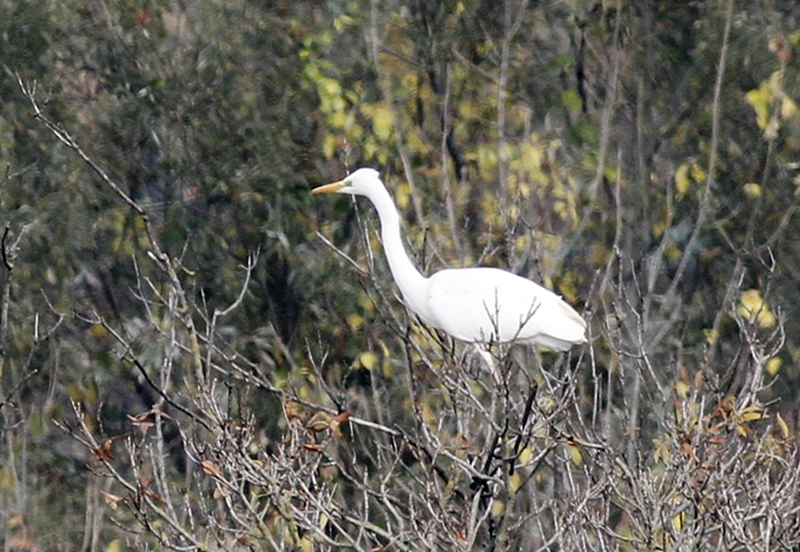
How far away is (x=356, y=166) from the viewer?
6.41m

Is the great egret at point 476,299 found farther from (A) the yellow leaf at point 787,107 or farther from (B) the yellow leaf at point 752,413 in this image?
(A) the yellow leaf at point 787,107

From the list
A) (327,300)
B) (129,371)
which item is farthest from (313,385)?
(129,371)

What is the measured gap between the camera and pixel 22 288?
21.6ft

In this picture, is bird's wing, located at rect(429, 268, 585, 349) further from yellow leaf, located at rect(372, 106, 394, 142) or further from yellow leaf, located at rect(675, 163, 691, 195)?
yellow leaf, located at rect(675, 163, 691, 195)

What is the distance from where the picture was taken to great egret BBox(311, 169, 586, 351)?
441 cm

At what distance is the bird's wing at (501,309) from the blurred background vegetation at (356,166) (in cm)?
166

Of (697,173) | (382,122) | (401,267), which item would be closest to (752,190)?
(697,173)

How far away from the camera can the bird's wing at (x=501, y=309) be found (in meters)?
4.40

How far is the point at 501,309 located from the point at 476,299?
8 centimetres

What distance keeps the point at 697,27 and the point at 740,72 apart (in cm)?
28

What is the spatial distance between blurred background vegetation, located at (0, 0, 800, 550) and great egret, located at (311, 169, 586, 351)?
63.8 inches

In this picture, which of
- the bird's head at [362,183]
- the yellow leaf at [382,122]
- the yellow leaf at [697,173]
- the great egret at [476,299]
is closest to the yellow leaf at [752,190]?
the yellow leaf at [697,173]

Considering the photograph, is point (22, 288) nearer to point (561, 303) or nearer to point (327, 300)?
point (327, 300)

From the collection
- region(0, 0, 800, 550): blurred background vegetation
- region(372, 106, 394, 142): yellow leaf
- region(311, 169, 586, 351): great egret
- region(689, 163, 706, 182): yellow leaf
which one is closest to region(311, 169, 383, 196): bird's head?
region(311, 169, 586, 351): great egret
